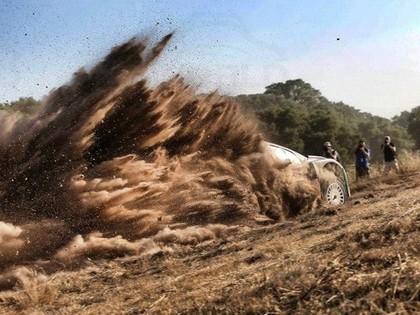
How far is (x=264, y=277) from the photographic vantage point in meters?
4.49

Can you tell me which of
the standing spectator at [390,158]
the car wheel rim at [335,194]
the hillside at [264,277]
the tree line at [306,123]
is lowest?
the hillside at [264,277]

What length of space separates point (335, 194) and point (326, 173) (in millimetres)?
465

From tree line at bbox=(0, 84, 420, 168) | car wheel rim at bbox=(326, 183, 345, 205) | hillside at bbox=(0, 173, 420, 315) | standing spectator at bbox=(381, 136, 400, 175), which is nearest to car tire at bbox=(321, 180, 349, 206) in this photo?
car wheel rim at bbox=(326, 183, 345, 205)

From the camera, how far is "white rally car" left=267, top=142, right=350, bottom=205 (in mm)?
11688

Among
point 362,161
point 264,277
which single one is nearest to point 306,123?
point 362,161

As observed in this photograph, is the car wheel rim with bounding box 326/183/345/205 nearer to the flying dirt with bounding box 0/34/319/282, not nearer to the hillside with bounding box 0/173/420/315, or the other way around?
the flying dirt with bounding box 0/34/319/282

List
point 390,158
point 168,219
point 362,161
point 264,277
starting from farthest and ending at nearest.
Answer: point 362,161 → point 390,158 → point 168,219 → point 264,277

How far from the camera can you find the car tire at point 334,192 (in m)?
11.7

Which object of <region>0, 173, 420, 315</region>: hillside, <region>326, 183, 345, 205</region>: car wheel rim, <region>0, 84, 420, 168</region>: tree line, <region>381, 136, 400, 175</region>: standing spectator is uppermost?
<region>0, 84, 420, 168</region>: tree line

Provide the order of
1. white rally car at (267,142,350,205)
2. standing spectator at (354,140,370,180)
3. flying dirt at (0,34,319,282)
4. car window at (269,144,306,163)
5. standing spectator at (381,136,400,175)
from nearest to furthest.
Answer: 1. flying dirt at (0,34,319,282)
2. car window at (269,144,306,163)
3. white rally car at (267,142,350,205)
4. standing spectator at (381,136,400,175)
5. standing spectator at (354,140,370,180)

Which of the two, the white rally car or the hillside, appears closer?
the hillside

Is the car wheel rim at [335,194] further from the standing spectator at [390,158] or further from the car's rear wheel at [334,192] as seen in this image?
the standing spectator at [390,158]

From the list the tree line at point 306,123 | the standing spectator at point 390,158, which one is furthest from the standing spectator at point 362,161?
the tree line at point 306,123

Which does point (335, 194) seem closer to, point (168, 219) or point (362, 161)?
point (168, 219)
